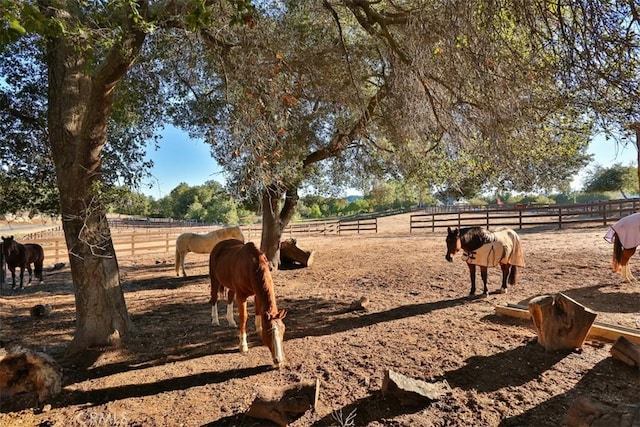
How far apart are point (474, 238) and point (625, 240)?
2.83m

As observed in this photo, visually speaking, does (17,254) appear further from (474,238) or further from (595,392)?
(595,392)

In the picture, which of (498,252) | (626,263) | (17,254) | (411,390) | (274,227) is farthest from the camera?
(274,227)

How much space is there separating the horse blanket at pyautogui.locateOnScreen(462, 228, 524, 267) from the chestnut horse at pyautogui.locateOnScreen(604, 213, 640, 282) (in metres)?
1.96

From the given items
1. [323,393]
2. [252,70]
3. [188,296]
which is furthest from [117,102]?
[323,393]

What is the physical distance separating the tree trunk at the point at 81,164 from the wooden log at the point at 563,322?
5.19 m

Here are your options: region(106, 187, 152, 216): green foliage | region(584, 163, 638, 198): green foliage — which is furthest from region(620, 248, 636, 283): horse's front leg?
region(584, 163, 638, 198): green foliage

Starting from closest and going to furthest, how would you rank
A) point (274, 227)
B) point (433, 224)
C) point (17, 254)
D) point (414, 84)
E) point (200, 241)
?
point (414, 84)
point (17, 254)
point (274, 227)
point (200, 241)
point (433, 224)

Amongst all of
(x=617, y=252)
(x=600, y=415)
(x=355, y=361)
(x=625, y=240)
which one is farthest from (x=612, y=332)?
(x=617, y=252)

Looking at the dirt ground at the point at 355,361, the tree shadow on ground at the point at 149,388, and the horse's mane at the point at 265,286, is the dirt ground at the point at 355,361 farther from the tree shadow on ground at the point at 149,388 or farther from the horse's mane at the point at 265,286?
the horse's mane at the point at 265,286

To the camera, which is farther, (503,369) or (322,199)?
(322,199)

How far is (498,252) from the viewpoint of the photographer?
6.25 metres

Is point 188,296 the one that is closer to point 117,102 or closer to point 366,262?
point 117,102

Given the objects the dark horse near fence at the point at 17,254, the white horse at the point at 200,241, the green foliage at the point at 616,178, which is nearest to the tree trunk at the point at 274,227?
the white horse at the point at 200,241

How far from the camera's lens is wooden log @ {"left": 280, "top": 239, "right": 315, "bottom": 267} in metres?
11.5
